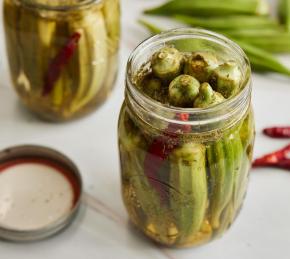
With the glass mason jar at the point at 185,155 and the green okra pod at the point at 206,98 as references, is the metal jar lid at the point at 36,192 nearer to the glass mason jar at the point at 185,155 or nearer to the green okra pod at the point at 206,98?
the glass mason jar at the point at 185,155

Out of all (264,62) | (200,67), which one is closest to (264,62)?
(264,62)

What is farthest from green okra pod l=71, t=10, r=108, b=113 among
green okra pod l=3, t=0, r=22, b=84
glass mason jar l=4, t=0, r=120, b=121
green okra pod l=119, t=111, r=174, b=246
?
green okra pod l=119, t=111, r=174, b=246

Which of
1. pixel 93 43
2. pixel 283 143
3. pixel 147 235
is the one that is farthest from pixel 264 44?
pixel 147 235

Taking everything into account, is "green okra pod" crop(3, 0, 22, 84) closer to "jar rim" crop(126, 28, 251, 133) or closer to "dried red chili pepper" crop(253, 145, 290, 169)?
"jar rim" crop(126, 28, 251, 133)

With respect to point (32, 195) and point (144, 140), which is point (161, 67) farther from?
point (32, 195)

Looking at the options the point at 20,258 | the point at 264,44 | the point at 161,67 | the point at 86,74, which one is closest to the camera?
the point at 161,67

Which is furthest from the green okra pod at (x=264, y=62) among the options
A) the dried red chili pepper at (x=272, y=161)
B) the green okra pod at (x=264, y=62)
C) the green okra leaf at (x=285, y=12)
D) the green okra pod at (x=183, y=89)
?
the green okra pod at (x=183, y=89)
